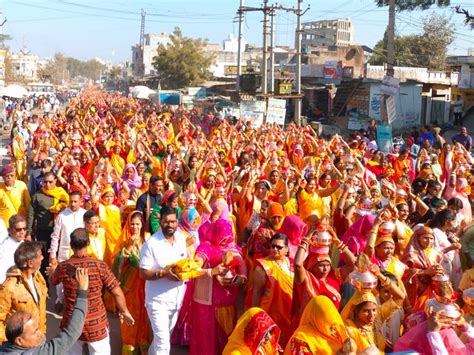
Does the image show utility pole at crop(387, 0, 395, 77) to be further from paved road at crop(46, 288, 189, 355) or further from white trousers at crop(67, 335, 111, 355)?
white trousers at crop(67, 335, 111, 355)

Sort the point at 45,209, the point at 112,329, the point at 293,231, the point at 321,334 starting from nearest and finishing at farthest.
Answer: the point at 321,334
the point at 293,231
the point at 112,329
the point at 45,209

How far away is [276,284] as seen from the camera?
469 cm

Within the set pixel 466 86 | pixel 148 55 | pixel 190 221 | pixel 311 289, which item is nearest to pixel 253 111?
pixel 466 86

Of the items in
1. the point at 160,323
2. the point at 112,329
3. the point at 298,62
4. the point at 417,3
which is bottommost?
the point at 112,329

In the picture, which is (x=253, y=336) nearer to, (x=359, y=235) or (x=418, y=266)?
(x=418, y=266)

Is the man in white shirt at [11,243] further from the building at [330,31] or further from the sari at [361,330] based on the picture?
the building at [330,31]

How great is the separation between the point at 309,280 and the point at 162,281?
3.70ft

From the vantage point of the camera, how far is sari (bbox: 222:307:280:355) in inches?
147

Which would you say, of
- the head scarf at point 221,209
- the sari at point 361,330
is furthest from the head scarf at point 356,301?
the head scarf at point 221,209

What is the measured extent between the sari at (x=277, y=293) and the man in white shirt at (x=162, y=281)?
0.67 meters

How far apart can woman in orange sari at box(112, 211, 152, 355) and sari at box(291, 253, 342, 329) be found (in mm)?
1411

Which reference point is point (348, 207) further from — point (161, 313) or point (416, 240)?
point (161, 313)

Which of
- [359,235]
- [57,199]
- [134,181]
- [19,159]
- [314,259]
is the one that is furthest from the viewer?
[19,159]

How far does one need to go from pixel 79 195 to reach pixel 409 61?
51.7m
